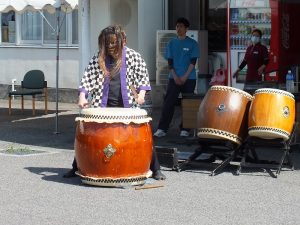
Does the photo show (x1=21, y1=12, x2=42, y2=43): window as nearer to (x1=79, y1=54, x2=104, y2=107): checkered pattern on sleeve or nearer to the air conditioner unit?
the air conditioner unit

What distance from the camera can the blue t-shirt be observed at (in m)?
13.1

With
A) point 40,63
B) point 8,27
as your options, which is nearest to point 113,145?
point 40,63

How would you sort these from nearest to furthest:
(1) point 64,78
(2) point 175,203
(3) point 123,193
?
(2) point 175,203
(3) point 123,193
(1) point 64,78

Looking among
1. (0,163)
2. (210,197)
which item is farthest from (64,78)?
(210,197)

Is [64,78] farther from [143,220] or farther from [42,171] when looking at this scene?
[143,220]

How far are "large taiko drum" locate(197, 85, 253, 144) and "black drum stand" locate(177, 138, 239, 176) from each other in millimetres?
110

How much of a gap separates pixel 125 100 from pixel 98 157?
0.82 metres

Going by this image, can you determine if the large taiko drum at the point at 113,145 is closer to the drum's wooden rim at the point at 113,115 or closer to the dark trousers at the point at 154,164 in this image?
the drum's wooden rim at the point at 113,115

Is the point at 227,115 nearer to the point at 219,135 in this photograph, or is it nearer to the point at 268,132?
the point at 219,135

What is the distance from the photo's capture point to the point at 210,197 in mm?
8477

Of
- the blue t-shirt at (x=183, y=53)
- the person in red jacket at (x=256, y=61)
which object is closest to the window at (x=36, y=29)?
the person in red jacket at (x=256, y=61)

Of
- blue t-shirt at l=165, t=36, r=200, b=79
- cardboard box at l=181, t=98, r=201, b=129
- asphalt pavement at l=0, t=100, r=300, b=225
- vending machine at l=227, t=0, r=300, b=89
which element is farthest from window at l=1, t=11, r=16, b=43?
asphalt pavement at l=0, t=100, r=300, b=225

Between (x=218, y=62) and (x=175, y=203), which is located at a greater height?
(x=218, y=62)

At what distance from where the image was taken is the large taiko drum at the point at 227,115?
32.3 ft
